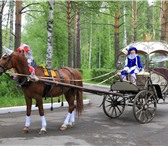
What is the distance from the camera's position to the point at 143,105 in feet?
28.0

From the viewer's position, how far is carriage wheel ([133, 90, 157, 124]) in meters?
8.38

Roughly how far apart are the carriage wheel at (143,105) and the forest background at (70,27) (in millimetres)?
3340

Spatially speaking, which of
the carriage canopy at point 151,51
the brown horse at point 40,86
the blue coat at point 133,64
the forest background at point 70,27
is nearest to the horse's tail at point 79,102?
the brown horse at point 40,86


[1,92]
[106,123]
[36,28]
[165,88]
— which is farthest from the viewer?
[36,28]

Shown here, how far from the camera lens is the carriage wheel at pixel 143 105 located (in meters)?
8.38

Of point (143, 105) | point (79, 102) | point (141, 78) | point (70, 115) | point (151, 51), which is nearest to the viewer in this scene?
point (70, 115)

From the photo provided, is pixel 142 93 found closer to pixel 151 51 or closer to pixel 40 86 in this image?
pixel 151 51

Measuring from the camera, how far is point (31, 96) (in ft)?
24.0

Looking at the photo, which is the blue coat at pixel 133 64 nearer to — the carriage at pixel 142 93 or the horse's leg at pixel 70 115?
the carriage at pixel 142 93

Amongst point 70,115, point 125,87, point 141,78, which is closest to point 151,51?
point 141,78

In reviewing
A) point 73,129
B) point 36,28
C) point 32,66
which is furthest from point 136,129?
point 36,28

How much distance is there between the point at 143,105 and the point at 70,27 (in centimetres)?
1783

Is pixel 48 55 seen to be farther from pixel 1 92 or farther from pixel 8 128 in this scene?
pixel 8 128

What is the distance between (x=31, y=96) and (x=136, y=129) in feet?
8.83
